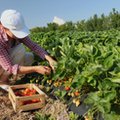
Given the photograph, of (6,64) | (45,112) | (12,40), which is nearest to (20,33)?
(6,64)

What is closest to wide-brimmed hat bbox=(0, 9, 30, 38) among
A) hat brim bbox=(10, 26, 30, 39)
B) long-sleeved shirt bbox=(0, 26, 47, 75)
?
hat brim bbox=(10, 26, 30, 39)

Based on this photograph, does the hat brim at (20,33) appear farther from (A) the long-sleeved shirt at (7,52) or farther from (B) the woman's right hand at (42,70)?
(B) the woman's right hand at (42,70)

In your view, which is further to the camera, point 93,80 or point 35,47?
point 35,47

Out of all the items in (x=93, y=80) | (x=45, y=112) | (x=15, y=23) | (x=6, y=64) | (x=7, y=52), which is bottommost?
(x=45, y=112)

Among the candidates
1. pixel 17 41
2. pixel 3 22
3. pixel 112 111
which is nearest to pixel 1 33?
pixel 3 22

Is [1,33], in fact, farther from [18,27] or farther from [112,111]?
[112,111]

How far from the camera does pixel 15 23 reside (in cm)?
423

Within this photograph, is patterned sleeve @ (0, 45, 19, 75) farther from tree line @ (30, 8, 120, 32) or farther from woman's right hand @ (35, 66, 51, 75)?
tree line @ (30, 8, 120, 32)

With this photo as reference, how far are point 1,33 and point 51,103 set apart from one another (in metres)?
1.16

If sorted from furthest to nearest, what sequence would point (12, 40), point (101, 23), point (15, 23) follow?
point (101, 23)
point (12, 40)
point (15, 23)

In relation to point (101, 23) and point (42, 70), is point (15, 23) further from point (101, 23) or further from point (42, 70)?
point (101, 23)

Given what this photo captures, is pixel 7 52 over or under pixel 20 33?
under

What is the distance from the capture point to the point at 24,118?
3828mm

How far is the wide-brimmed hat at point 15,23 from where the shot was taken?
424 cm
